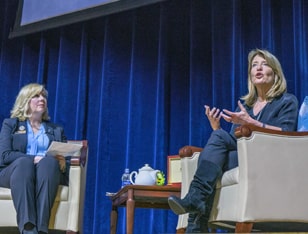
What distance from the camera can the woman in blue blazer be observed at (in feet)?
7.92

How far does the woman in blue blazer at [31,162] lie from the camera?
2414 mm

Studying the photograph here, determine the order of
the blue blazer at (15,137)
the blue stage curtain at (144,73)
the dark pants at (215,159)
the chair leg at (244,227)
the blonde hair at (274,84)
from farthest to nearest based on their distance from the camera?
1. the blue stage curtain at (144,73)
2. the blue blazer at (15,137)
3. the blonde hair at (274,84)
4. the dark pants at (215,159)
5. the chair leg at (244,227)

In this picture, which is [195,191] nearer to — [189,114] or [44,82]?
[189,114]

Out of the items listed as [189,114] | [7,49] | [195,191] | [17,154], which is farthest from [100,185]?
[195,191]

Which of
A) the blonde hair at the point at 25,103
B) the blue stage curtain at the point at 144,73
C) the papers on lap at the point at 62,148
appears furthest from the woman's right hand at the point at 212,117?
the blonde hair at the point at 25,103

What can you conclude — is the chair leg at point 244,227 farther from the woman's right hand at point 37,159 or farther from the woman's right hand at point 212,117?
the woman's right hand at point 37,159

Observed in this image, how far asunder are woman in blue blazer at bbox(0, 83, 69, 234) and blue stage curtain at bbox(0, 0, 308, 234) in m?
0.73

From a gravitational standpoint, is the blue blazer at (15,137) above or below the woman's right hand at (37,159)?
above

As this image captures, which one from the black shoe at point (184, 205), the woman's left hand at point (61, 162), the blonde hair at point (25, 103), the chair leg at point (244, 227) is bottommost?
the chair leg at point (244, 227)

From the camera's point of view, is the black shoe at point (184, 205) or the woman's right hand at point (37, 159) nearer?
the black shoe at point (184, 205)

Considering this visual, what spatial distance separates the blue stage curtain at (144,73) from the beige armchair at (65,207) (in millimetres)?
983

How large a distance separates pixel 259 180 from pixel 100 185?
1693mm

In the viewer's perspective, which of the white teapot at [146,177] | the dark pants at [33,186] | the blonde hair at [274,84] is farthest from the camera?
the white teapot at [146,177]

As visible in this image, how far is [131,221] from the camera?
8.48 ft
